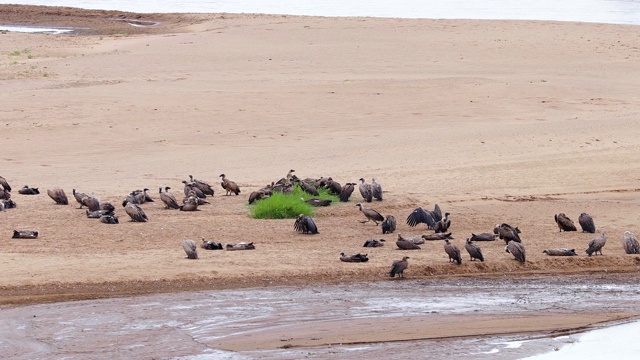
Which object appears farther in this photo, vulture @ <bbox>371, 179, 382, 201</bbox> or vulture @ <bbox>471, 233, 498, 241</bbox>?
vulture @ <bbox>371, 179, 382, 201</bbox>

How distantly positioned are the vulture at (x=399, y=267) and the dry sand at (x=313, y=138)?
0.74 ft

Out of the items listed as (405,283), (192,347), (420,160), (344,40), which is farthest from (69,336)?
(344,40)

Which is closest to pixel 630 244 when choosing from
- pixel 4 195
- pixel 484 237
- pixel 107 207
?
pixel 484 237

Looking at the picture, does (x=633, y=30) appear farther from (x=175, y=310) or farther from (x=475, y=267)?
(x=175, y=310)

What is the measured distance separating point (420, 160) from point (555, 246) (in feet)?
18.6

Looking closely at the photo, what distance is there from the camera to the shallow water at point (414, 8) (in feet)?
147

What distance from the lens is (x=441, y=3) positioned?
5597 centimetres

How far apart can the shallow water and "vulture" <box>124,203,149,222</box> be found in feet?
100

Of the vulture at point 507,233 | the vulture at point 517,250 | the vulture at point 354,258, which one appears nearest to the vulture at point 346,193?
the vulture at point 507,233

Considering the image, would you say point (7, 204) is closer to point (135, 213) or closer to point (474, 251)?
point (135, 213)

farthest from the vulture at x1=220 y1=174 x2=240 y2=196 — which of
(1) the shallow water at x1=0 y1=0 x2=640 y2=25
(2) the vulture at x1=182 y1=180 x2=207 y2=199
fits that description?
(1) the shallow water at x1=0 y1=0 x2=640 y2=25

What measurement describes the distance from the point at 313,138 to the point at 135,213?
24.3ft

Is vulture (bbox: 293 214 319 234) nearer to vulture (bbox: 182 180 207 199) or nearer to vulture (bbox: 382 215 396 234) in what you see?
vulture (bbox: 382 215 396 234)

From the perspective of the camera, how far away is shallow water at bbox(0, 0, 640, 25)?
44812mm
